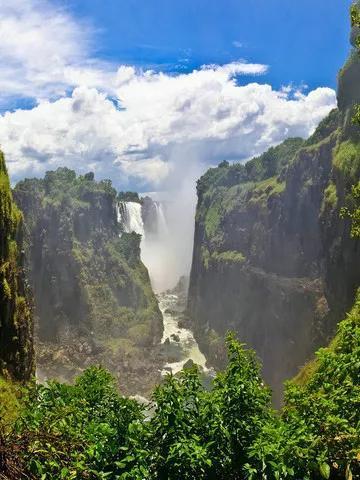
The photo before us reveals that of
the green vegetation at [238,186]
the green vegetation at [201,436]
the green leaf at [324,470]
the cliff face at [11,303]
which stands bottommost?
the green leaf at [324,470]

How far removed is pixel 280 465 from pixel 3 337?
25691 millimetres

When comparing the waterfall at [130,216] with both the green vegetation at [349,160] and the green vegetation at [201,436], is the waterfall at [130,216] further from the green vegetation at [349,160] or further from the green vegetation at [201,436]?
the green vegetation at [201,436]

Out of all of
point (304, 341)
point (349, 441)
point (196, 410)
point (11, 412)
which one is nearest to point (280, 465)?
point (349, 441)

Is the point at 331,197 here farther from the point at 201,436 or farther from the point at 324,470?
the point at 324,470

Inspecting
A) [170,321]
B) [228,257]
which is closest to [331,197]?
[228,257]

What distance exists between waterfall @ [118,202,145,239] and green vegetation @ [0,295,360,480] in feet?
498

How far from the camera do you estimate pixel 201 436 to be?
41.5 ft

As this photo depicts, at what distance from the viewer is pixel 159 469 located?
1192 centimetres

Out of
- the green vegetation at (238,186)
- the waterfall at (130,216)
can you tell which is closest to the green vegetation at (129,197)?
the waterfall at (130,216)

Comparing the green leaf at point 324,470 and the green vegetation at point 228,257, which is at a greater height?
the green vegetation at point 228,257

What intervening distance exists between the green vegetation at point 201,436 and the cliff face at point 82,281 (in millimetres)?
91412

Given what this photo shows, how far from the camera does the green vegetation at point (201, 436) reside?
1138cm

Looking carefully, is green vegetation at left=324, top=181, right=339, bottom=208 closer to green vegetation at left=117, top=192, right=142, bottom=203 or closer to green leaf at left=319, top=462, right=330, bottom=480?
green leaf at left=319, top=462, right=330, bottom=480

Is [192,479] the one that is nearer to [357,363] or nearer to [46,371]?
[357,363]
